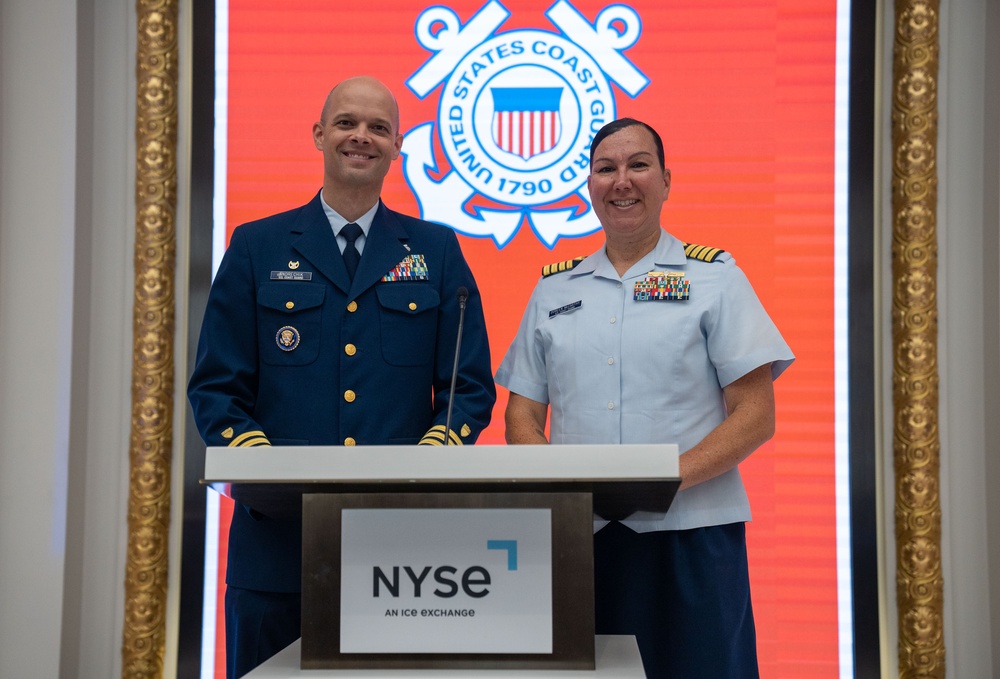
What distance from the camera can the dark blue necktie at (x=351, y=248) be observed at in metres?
2.13

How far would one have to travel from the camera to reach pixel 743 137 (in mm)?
3215

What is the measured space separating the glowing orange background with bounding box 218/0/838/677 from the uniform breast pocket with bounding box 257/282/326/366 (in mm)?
1207

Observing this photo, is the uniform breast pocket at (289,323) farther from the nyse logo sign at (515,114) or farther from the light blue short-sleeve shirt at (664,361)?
the nyse logo sign at (515,114)

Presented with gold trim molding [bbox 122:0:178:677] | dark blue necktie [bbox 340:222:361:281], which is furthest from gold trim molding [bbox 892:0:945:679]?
gold trim molding [bbox 122:0:178:677]

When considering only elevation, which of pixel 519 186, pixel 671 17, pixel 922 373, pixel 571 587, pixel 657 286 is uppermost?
pixel 671 17

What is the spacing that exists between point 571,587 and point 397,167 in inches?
84.8

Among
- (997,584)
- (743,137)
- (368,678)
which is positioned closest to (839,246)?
(743,137)

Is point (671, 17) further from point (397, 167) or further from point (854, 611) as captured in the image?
point (854, 611)

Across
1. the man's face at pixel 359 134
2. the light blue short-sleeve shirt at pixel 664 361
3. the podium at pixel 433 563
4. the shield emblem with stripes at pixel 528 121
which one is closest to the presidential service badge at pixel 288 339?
the man's face at pixel 359 134

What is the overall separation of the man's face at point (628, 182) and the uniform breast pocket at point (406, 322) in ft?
1.52

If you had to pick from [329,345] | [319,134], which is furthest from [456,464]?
[319,134]

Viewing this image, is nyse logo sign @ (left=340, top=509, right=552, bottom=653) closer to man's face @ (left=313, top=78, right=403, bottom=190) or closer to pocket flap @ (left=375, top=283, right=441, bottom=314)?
pocket flap @ (left=375, top=283, right=441, bottom=314)

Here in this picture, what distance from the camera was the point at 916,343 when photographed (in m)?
3.01

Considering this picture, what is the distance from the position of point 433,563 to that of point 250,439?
563 millimetres
